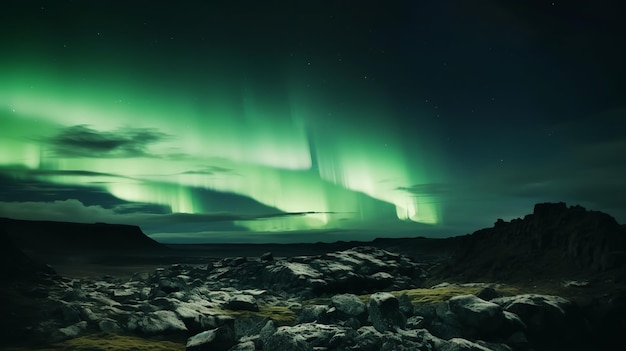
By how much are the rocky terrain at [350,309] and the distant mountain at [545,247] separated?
40 cm

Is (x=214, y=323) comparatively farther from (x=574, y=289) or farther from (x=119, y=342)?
(x=574, y=289)

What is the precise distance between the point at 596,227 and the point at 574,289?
82.8 ft

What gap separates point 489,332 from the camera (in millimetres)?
60875

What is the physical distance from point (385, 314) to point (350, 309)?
4.19 metres

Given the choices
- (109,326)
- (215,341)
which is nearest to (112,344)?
(109,326)

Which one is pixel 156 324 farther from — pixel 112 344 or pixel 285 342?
pixel 285 342

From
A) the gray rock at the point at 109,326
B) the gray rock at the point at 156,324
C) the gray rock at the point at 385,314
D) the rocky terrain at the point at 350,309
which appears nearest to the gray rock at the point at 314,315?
the rocky terrain at the point at 350,309

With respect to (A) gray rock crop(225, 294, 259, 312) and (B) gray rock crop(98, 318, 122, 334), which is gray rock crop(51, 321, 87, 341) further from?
(A) gray rock crop(225, 294, 259, 312)

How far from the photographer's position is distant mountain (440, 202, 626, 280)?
101938mm

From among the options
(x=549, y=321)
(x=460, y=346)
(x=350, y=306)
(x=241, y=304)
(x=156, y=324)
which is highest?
(x=350, y=306)

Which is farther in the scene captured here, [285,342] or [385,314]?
[385,314]

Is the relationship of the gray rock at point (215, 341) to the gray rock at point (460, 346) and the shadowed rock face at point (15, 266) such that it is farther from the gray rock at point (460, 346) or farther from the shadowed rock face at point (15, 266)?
the shadowed rock face at point (15, 266)

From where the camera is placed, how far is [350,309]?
58906 millimetres

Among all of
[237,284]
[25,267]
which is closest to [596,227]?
[237,284]
